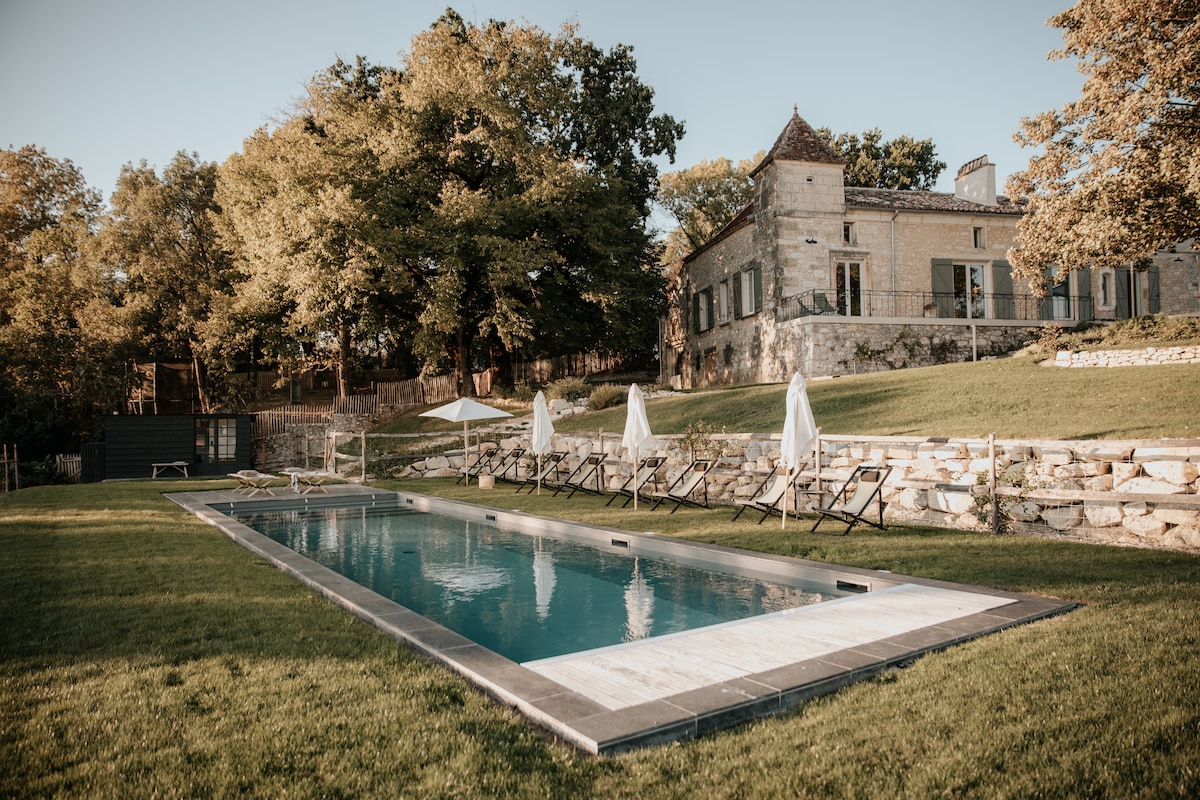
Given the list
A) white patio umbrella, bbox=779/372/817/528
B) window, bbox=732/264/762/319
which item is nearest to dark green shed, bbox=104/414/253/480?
window, bbox=732/264/762/319

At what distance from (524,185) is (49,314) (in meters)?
21.9

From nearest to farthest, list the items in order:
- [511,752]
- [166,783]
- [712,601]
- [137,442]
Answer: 1. [166,783]
2. [511,752]
3. [712,601]
4. [137,442]

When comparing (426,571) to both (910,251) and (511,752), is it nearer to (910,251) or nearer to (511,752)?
(511,752)

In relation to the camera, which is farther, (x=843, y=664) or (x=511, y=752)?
(x=843, y=664)

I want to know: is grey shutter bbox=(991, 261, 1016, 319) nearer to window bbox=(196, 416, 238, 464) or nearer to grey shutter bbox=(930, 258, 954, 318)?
grey shutter bbox=(930, 258, 954, 318)

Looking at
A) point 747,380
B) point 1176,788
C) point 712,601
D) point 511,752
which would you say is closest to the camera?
point 1176,788

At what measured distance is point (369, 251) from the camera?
78.3 ft

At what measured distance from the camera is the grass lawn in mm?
2824

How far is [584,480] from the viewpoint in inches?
583

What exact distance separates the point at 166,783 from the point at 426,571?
6526mm

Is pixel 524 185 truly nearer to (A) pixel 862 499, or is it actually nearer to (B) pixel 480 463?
(B) pixel 480 463

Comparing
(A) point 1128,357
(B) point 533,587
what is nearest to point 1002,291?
(A) point 1128,357

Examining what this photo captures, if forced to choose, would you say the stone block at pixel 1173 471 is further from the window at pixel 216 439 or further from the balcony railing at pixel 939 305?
the window at pixel 216 439

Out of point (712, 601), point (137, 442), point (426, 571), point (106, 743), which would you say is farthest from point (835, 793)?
point (137, 442)
